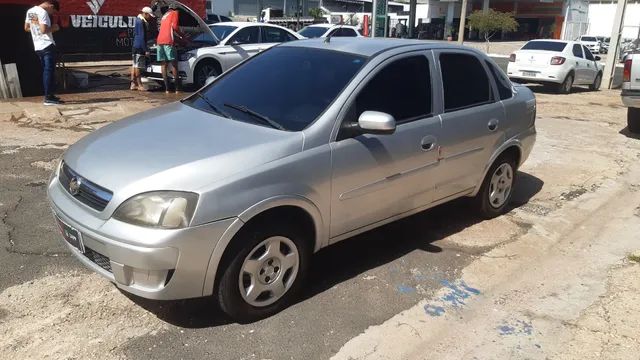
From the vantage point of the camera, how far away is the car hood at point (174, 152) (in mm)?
2914

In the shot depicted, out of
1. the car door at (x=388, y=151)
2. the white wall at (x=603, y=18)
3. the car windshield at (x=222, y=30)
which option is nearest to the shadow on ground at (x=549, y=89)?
the car windshield at (x=222, y=30)

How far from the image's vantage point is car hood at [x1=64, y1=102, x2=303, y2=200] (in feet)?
9.56

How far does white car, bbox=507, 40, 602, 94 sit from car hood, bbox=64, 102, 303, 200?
46.1ft

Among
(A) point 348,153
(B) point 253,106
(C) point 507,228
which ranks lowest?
(C) point 507,228

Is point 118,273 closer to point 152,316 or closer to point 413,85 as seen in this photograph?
point 152,316

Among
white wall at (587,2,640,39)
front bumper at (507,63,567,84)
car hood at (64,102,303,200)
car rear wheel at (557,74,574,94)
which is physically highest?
white wall at (587,2,640,39)

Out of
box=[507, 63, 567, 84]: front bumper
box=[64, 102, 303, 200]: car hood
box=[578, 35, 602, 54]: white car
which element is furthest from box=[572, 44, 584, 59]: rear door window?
box=[578, 35, 602, 54]: white car

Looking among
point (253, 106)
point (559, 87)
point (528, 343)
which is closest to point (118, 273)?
point (253, 106)

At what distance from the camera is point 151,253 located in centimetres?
279

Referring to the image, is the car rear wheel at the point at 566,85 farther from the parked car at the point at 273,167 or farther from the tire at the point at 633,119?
the parked car at the point at 273,167

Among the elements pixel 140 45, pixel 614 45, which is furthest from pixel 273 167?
pixel 614 45

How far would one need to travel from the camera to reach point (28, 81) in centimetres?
1043

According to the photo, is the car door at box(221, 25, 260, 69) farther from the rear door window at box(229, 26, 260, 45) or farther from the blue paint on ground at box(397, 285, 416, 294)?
the blue paint on ground at box(397, 285, 416, 294)

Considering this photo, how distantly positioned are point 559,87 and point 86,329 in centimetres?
1558
